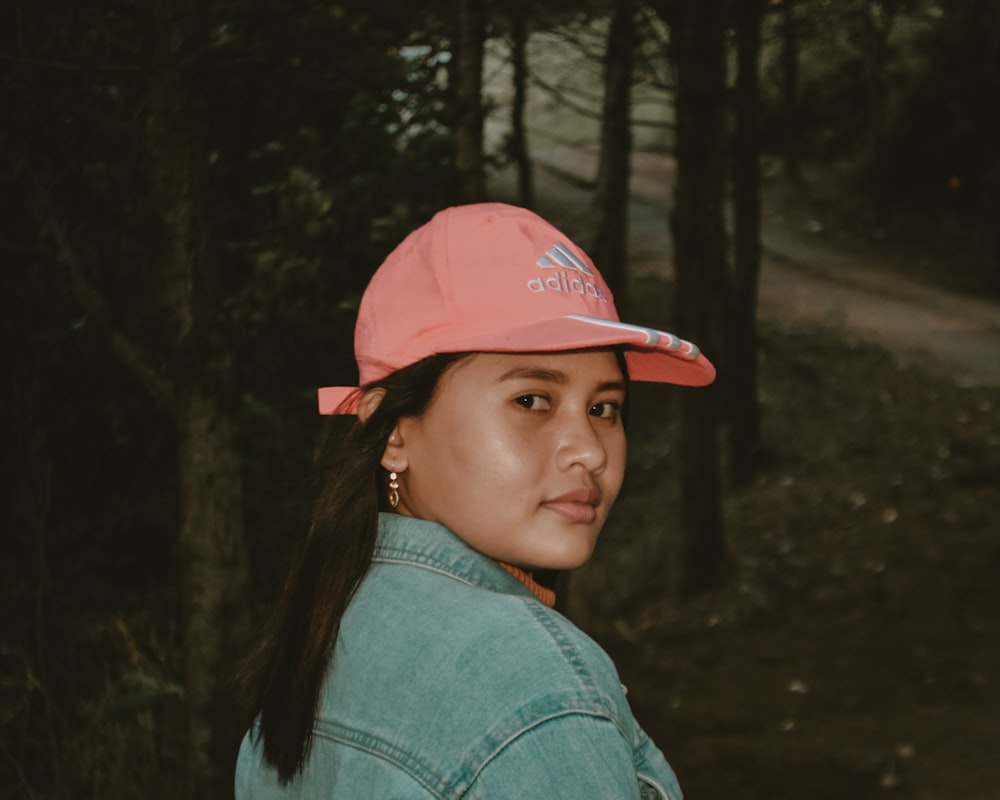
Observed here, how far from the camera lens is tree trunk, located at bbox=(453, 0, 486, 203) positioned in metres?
5.83

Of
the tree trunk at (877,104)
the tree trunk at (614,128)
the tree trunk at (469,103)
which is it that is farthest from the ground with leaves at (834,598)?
the tree trunk at (877,104)

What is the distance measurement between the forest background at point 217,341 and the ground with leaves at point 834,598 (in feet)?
0.20

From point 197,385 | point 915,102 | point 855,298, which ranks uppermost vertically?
point 197,385

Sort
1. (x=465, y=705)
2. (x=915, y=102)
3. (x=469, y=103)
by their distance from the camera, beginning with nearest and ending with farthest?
(x=465, y=705) → (x=469, y=103) → (x=915, y=102)

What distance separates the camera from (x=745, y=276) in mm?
12602

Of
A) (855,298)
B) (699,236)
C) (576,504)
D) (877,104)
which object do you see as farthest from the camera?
(877,104)

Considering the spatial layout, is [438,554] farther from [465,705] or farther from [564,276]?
[564,276]

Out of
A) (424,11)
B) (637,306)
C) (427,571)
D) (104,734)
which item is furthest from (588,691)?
(637,306)

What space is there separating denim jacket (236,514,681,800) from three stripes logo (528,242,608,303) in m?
0.46

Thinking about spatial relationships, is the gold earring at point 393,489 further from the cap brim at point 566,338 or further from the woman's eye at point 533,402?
the woman's eye at point 533,402

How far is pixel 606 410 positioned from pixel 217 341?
2778mm

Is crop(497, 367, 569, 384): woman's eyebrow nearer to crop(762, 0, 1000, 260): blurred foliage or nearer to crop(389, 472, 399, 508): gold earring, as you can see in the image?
crop(389, 472, 399, 508): gold earring

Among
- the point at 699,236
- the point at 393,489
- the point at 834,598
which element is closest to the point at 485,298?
the point at 393,489

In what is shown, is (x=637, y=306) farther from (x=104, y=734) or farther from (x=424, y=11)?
(x=104, y=734)
